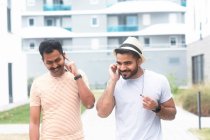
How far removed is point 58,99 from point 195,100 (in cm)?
1520

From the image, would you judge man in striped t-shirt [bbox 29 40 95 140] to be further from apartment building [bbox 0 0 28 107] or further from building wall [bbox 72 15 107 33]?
building wall [bbox 72 15 107 33]

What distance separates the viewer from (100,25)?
166 ft

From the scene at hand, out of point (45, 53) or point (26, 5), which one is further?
point (26, 5)

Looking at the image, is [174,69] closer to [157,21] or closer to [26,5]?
[157,21]

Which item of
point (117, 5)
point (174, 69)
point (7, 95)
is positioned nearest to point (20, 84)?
point (7, 95)

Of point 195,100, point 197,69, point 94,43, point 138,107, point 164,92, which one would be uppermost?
point 94,43

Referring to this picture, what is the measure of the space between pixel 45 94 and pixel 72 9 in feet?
156

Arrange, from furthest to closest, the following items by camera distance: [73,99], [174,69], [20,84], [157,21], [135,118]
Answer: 1. [157,21]
2. [174,69]
3. [20,84]
4. [73,99]
5. [135,118]

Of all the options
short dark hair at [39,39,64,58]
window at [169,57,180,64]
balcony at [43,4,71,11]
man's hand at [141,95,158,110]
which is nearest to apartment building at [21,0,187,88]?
balcony at [43,4,71,11]

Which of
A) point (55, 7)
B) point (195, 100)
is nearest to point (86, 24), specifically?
point (55, 7)

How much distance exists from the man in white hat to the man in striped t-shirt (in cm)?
27

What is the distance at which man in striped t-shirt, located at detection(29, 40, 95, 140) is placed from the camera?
432 centimetres

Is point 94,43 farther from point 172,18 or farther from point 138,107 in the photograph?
point 138,107

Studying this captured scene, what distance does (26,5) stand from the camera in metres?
51.9
